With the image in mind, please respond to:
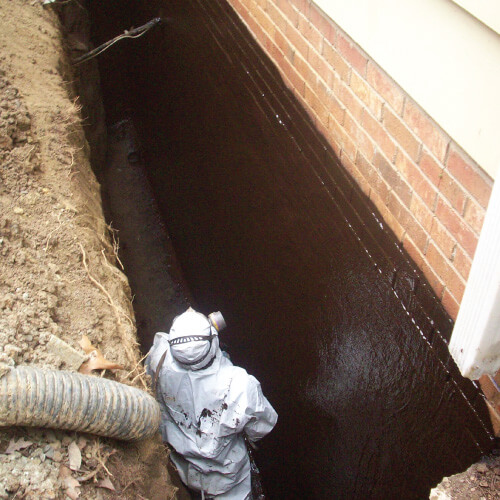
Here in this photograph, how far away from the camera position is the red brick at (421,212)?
2.12m

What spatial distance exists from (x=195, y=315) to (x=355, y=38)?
1.71 meters

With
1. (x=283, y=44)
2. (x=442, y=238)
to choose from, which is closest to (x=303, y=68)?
(x=283, y=44)

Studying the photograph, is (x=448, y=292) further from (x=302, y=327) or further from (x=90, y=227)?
(x=90, y=227)

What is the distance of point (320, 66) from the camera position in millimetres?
2688

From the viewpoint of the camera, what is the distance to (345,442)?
328 cm

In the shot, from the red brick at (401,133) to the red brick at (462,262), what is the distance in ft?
1.37

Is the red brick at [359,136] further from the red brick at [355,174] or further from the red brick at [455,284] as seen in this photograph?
the red brick at [455,284]

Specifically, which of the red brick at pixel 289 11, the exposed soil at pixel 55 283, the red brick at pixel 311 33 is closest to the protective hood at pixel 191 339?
the exposed soil at pixel 55 283

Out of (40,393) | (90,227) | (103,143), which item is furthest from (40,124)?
(103,143)

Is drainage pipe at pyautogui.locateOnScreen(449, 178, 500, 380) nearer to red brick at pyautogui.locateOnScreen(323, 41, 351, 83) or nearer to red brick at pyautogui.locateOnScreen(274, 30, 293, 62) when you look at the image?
red brick at pyautogui.locateOnScreen(323, 41, 351, 83)

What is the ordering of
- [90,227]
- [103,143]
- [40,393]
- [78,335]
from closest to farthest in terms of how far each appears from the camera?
1. [40,393]
2. [78,335]
3. [90,227]
4. [103,143]

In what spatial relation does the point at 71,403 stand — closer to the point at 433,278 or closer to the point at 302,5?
the point at 433,278

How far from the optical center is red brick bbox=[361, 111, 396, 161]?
89.3 inches

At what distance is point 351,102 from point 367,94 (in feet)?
0.53
